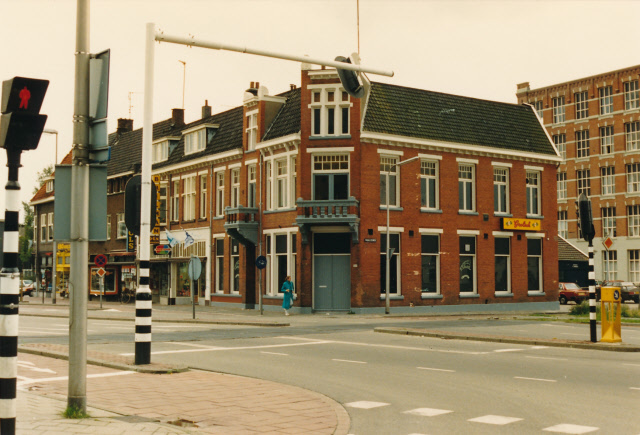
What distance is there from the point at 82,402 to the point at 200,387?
306 cm

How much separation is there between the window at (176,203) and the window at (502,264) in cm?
2054

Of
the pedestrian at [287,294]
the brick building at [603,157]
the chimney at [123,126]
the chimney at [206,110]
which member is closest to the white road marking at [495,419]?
the pedestrian at [287,294]

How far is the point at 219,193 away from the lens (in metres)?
43.2

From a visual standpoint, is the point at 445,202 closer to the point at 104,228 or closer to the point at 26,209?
the point at 104,228

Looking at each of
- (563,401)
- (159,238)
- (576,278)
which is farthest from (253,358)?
(576,278)

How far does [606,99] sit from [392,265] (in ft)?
132

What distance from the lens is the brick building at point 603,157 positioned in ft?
211

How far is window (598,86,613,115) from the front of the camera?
2601 inches

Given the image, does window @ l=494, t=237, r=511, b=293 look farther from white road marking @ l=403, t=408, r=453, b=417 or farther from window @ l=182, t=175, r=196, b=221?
white road marking @ l=403, t=408, r=453, b=417

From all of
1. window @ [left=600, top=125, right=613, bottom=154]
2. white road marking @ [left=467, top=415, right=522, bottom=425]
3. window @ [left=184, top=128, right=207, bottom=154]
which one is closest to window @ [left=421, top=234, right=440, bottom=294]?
window @ [left=184, top=128, right=207, bottom=154]

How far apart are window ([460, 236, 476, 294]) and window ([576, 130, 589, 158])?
115ft

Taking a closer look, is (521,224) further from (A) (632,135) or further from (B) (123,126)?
(B) (123,126)

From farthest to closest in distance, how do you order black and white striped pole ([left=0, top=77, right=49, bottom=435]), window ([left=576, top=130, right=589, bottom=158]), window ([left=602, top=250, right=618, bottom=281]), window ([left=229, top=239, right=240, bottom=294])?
window ([left=576, top=130, right=589, bottom=158]), window ([left=602, top=250, right=618, bottom=281]), window ([left=229, top=239, right=240, bottom=294]), black and white striped pole ([left=0, top=77, right=49, bottom=435])

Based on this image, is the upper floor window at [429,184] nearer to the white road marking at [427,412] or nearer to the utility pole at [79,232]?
the white road marking at [427,412]
